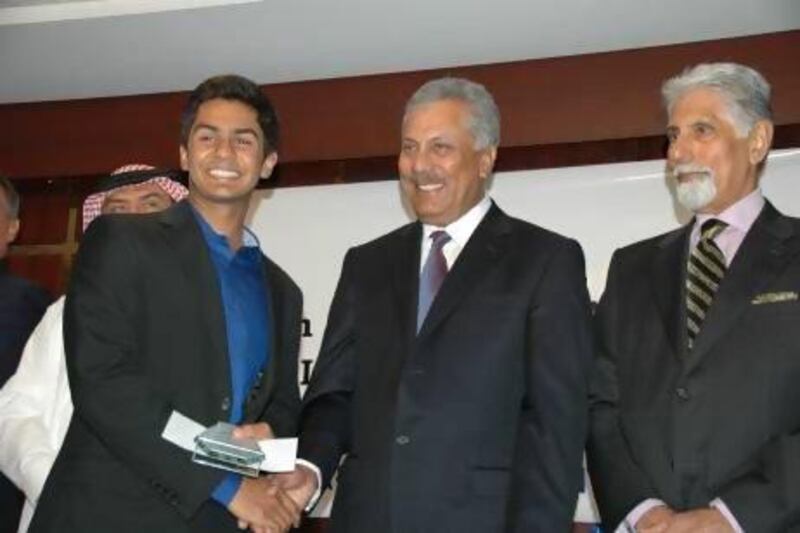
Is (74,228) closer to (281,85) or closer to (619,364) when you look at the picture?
(281,85)

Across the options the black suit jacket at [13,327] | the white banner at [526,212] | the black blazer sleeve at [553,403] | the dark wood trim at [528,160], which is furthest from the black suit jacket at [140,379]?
the dark wood trim at [528,160]

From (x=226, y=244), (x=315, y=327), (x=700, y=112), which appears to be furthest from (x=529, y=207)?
(x=226, y=244)

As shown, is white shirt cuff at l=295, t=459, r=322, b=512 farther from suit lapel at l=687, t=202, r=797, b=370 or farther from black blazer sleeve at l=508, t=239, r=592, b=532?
suit lapel at l=687, t=202, r=797, b=370

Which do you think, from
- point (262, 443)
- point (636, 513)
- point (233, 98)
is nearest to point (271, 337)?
point (262, 443)

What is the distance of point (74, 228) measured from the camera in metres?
5.20

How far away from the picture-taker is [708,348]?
98.7 inches

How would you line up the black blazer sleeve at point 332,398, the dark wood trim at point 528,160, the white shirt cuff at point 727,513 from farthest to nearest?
1. the dark wood trim at point 528,160
2. the black blazer sleeve at point 332,398
3. the white shirt cuff at point 727,513

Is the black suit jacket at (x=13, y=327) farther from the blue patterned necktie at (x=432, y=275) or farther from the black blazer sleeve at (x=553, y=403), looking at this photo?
the black blazer sleeve at (x=553, y=403)

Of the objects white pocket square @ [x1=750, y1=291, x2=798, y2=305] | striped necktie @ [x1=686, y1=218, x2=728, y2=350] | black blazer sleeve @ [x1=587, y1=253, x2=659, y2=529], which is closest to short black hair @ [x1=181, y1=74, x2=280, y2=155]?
black blazer sleeve @ [x1=587, y1=253, x2=659, y2=529]

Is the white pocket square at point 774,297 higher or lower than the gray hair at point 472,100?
lower

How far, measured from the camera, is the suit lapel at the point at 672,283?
2.60 metres

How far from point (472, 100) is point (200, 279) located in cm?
86

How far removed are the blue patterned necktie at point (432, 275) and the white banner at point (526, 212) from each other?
1638 mm

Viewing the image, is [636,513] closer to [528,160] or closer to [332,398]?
[332,398]
